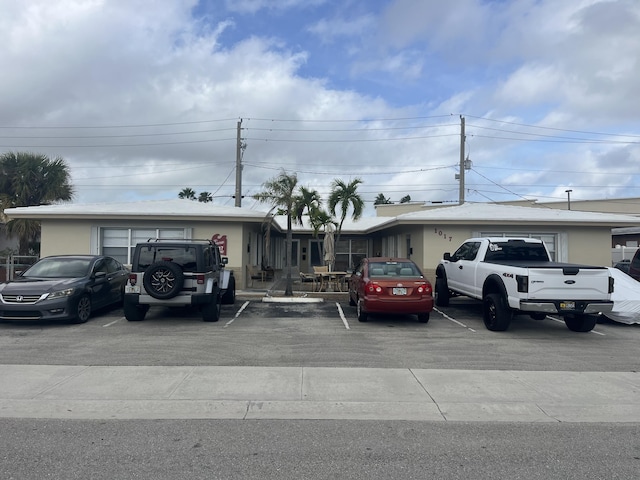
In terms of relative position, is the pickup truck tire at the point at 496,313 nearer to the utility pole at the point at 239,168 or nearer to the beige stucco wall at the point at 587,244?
the beige stucco wall at the point at 587,244

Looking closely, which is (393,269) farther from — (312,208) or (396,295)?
(312,208)

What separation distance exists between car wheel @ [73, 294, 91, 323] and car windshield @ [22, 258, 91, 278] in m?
0.84

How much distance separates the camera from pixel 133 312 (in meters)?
11.2

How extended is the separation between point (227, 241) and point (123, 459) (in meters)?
12.9

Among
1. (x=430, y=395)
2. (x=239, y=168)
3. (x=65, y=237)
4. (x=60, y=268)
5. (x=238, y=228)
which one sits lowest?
(x=430, y=395)

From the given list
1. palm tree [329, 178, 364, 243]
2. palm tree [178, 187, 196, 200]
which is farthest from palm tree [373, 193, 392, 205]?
palm tree [329, 178, 364, 243]

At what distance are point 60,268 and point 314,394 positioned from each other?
342 inches

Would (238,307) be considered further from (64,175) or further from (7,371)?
(64,175)

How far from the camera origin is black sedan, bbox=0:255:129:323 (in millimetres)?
10438

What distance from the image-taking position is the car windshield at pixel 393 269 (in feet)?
38.8

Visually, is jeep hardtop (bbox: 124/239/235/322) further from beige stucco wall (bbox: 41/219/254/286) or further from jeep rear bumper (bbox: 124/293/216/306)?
beige stucco wall (bbox: 41/219/254/286)

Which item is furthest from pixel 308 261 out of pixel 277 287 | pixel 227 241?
pixel 227 241

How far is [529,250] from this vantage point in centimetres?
1226

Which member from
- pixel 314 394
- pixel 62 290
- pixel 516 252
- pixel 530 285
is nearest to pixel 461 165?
pixel 516 252
